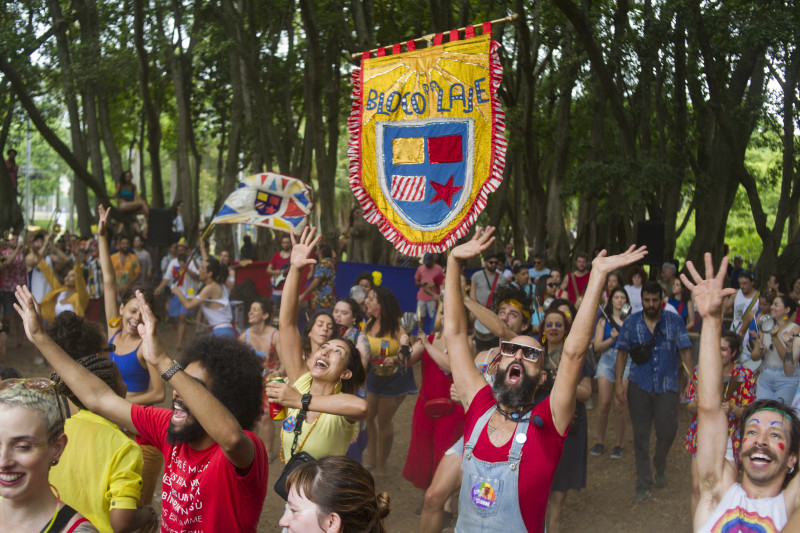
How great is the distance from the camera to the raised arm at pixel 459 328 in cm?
413

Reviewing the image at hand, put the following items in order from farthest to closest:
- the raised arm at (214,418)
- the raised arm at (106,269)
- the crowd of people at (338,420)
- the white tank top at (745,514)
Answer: the raised arm at (106,269), the white tank top at (745,514), the raised arm at (214,418), the crowd of people at (338,420)

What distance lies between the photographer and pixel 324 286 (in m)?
12.0

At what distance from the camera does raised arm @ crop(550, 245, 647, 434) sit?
3.56 meters

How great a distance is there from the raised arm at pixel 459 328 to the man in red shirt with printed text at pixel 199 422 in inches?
41.5

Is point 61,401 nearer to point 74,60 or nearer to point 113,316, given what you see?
point 113,316

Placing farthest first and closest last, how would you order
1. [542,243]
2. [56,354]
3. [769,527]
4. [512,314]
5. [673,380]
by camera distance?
[542,243], [673,380], [512,314], [56,354], [769,527]

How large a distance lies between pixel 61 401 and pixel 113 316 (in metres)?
2.95

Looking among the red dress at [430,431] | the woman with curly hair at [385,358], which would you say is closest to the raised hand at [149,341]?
the red dress at [430,431]

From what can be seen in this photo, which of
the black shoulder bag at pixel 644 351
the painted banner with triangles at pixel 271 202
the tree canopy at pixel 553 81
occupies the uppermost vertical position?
the tree canopy at pixel 553 81

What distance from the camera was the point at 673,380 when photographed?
7441mm

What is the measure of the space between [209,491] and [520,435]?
141 cm

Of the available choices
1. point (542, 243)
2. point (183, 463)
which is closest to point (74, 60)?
point (542, 243)

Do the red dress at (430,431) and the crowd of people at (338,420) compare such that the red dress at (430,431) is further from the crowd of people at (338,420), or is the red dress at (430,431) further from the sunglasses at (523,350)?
the sunglasses at (523,350)

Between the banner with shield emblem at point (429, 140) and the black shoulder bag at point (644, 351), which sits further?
the black shoulder bag at point (644, 351)
